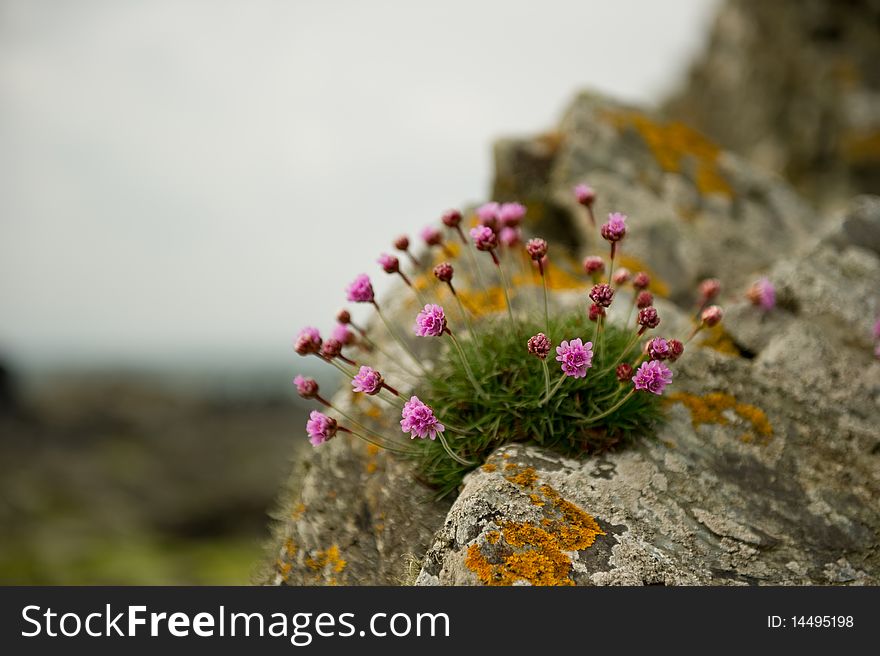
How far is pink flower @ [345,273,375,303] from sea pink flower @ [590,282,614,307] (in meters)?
1.56

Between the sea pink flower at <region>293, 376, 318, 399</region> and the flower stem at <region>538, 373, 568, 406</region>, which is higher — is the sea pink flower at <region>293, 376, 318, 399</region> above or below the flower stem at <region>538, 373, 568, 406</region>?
above

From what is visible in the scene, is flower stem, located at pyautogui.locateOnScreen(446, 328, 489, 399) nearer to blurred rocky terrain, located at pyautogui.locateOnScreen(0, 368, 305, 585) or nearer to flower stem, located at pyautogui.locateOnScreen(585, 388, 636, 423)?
flower stem, located at pyautogui.locateOnScreen(585, 388, 636, 423)

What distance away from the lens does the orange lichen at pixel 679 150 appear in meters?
8.02

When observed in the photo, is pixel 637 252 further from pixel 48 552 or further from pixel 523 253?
pixel 48 552

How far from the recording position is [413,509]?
4570 millimetres

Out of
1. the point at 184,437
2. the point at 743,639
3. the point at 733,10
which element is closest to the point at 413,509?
the point at 743,639

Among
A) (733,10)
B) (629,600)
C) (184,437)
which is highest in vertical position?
(733,10)

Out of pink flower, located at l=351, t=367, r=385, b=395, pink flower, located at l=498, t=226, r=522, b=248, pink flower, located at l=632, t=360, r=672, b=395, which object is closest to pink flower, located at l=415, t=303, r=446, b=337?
pink flower, located at l=351, t=367, r=385, b=395

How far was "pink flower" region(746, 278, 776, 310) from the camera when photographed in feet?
17.9

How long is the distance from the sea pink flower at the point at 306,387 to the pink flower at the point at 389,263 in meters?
1.00

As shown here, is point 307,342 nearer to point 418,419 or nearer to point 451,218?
point 418,419

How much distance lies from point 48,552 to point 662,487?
18.9 meters

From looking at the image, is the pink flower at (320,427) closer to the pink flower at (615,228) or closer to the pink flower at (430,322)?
the pink flower at (430,322)

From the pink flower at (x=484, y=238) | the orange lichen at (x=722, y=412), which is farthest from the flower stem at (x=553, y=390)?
the orange lichen at (x=722, y=412)
